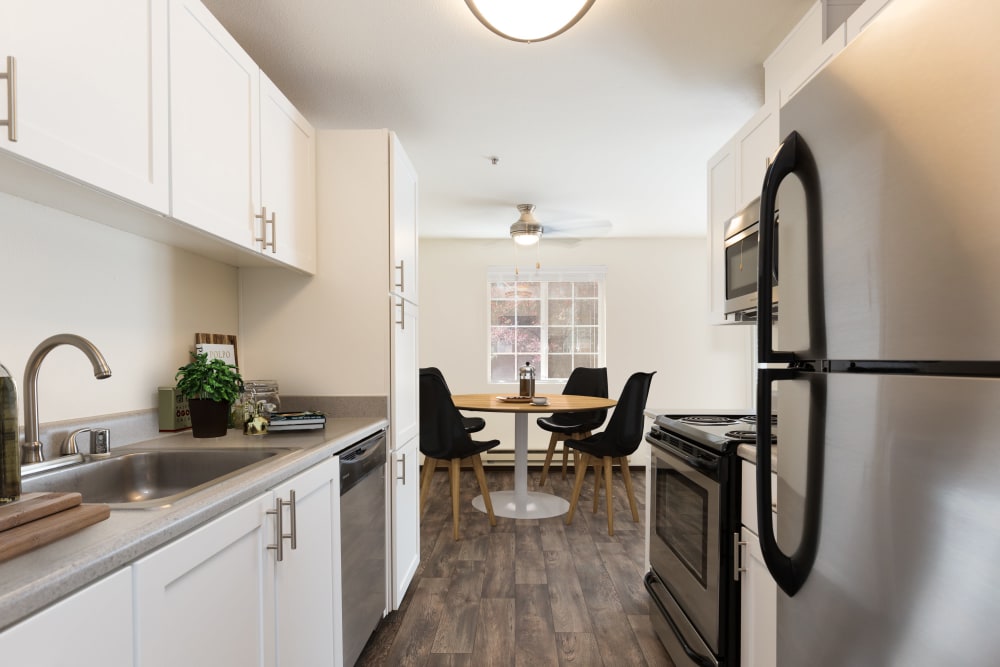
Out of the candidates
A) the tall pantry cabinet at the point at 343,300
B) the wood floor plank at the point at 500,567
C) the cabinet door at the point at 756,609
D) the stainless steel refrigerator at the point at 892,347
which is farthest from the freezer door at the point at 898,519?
the wood floor plank at the point at 500,567

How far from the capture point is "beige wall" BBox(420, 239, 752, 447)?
580cm

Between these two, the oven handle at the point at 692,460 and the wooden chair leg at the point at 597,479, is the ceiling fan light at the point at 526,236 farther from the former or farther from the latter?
the oven handle at the point at 692,460

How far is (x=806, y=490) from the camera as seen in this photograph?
2.68ft

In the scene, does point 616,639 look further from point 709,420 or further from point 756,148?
point 756,148

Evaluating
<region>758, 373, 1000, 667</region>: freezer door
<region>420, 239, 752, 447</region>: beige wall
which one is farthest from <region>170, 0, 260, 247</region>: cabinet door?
<region>420, 239, 752, 447</region>: beige wall

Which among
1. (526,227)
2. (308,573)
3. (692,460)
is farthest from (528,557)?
(526,227)

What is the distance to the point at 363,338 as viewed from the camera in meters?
2.35

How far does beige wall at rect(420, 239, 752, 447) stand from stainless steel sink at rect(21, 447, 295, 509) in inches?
167

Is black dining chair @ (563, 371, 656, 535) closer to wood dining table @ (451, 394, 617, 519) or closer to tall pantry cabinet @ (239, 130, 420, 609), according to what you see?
wood dining table @ (451, 394, 617, 519)

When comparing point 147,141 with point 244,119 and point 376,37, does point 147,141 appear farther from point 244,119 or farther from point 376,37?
point 376,37

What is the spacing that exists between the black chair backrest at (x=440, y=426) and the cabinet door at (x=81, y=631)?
276 cm

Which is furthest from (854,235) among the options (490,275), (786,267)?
(490,275)

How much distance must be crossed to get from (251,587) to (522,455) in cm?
301

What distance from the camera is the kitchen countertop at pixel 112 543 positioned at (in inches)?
25.3
